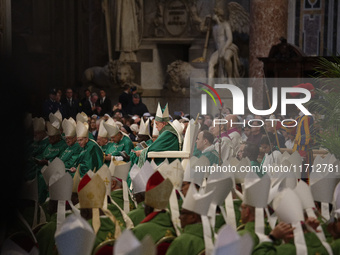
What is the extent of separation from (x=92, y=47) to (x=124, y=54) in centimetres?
140

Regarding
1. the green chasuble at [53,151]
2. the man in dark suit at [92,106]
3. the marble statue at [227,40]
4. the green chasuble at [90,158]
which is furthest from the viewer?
the marble statue at [227,40]

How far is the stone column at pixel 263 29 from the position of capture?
54.0ft

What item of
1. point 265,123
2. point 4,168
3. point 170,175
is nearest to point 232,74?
point 265,123

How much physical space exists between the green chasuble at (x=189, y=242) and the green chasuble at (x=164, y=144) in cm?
423

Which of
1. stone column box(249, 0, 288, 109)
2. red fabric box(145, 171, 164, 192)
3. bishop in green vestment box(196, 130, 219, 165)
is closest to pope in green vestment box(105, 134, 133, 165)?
bishop in green vestment box(196, 130, 219, 165)

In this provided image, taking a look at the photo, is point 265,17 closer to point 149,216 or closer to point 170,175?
point 170,175

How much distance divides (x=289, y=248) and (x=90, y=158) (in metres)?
4.73

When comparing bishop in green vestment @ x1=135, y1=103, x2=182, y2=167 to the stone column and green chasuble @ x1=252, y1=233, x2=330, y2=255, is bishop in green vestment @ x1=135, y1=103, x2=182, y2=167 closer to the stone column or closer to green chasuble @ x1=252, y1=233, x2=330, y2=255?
green chasuble @ x1=252, y1=233, x2=330, y2=255

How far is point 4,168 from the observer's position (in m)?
3.13

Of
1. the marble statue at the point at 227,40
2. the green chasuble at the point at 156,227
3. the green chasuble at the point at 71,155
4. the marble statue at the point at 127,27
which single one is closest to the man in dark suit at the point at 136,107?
the marble statue at the point at 227,40

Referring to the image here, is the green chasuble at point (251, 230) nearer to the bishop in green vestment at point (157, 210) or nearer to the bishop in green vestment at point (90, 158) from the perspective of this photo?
the bishop in green vestment at point (157, 210)

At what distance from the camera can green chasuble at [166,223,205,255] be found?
5031 mm

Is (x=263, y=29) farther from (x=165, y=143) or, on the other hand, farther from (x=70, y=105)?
(x=165, y=143)

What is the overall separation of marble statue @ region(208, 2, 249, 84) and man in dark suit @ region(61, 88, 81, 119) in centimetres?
360
